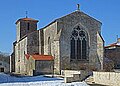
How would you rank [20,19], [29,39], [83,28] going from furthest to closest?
[20,19] < [29,39] < [83,28]

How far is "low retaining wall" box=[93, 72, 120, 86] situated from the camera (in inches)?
994

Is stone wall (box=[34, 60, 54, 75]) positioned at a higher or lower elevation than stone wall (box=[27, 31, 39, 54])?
lower

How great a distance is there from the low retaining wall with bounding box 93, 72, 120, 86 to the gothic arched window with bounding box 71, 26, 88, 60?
1404 centimetres

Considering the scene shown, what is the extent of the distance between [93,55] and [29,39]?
11.3m

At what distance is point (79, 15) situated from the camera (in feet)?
146

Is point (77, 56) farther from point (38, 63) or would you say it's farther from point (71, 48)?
point (38, 63)

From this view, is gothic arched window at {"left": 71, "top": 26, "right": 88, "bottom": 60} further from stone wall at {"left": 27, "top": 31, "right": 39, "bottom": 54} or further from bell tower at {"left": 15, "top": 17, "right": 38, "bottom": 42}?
bell tower at {"left": 15, "top": 17, "right": 38, "bottom": 42}

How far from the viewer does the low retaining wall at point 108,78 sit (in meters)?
25.3

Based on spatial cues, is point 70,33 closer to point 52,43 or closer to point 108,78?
point 52,43

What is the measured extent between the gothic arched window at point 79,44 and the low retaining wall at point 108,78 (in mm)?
14038

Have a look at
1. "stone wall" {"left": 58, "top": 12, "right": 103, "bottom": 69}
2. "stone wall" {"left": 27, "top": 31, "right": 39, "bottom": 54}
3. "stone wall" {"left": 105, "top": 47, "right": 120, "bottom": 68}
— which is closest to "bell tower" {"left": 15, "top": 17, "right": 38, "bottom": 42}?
"stone wall" {"left": 27, "top": 31, "right": 39, "bottom": 54}

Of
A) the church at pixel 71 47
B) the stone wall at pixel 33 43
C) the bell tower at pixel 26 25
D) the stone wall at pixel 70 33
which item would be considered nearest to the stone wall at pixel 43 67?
the church at pixel 71 47

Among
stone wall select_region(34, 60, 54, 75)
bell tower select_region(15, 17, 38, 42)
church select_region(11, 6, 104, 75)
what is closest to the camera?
stone wall select_region(34, 60, 54, 75)

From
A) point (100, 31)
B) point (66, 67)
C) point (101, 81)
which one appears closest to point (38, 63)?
point (66, 67)
